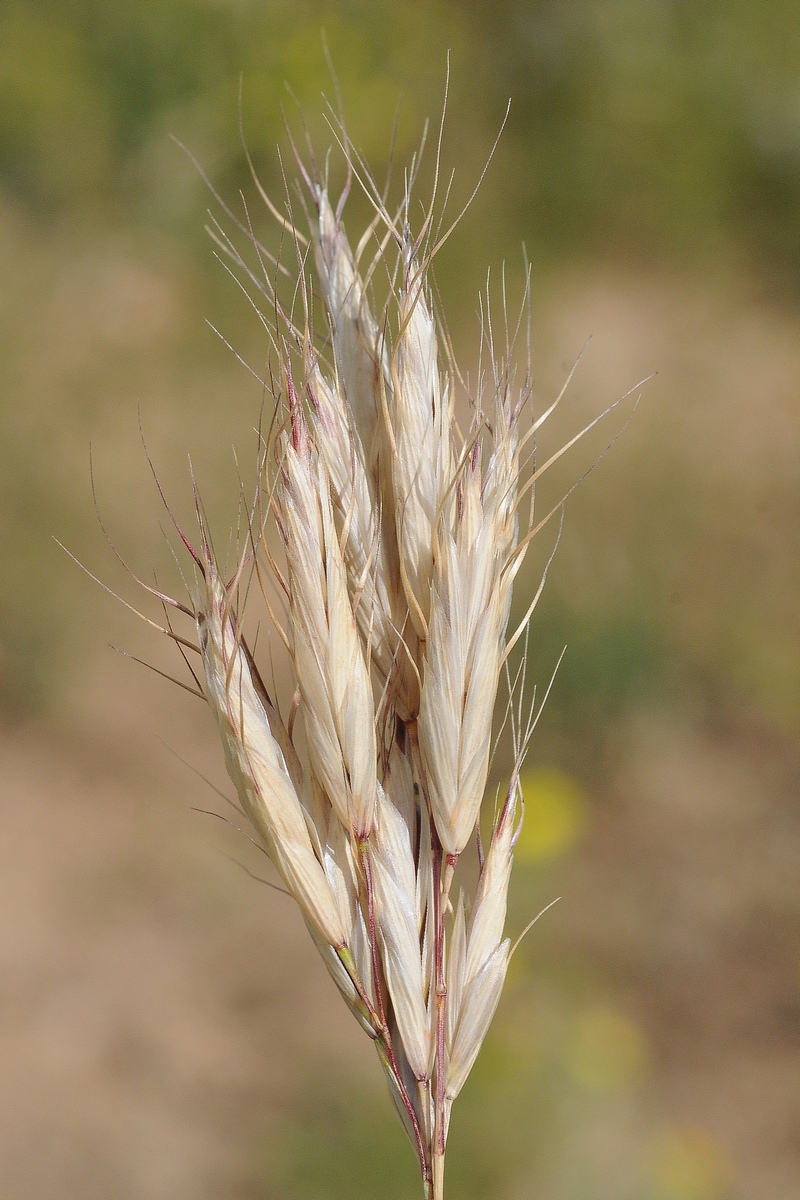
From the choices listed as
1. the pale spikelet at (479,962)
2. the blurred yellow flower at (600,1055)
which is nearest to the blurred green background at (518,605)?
the blurred yellow flower at (600,1055)

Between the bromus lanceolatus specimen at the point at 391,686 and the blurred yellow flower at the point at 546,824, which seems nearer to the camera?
the bromus lanceolatus specimen at the point at 391,686

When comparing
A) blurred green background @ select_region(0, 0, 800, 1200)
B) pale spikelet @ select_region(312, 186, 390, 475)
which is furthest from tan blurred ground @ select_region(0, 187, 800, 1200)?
pale spikelet @ select_region(312, 186, 390, 475)

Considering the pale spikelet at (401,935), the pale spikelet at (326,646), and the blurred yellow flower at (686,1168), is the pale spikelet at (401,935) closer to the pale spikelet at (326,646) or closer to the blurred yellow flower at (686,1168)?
the pale spikelet at (326,646)

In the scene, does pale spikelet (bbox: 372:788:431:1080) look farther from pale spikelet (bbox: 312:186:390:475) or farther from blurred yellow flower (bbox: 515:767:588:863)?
blurred yellow flower (bbox: 515:767:588:863)

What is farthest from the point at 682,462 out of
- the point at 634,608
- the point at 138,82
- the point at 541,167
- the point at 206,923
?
the point at 138,82

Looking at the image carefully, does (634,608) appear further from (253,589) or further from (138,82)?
(138,82)

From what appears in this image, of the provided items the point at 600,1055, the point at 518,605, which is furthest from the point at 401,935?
the point at 518,605
